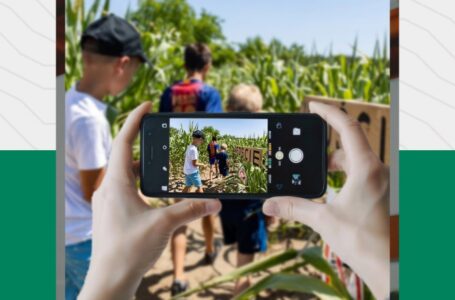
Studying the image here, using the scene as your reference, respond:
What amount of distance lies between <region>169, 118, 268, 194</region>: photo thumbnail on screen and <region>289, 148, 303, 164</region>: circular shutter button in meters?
0.03

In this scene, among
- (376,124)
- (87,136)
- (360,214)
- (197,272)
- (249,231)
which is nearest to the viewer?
(360,214)

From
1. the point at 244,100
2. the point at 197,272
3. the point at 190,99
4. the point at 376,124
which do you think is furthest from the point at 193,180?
the point at 197,272

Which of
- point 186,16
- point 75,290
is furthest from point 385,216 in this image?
point 186,16

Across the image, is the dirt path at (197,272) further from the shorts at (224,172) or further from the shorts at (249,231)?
the shorts at (224,172)

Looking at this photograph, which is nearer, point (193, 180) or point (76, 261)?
point (193, 180)

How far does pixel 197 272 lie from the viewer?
221cm

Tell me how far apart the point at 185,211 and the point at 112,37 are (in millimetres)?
718

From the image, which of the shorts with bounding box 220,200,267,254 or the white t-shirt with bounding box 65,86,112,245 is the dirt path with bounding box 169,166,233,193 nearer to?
the white t-shirt with bounding box 65,86,112,245

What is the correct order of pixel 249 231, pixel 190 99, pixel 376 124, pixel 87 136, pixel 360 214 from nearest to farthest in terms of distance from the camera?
pixel 360 214 → pixel 87 136 → pixel 376 124 → pixel 249 231 → pixel 190 99

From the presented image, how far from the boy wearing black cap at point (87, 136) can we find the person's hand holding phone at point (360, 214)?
21.3 inches

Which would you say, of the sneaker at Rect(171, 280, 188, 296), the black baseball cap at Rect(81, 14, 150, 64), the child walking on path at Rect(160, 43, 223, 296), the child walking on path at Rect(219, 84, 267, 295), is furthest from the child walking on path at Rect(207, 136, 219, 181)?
the sneaker at Rect(171, 280, 188, 296)

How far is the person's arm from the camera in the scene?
1035 mm

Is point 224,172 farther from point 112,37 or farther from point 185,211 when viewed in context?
point 112,37

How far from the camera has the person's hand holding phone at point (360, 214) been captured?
0.59 meters
